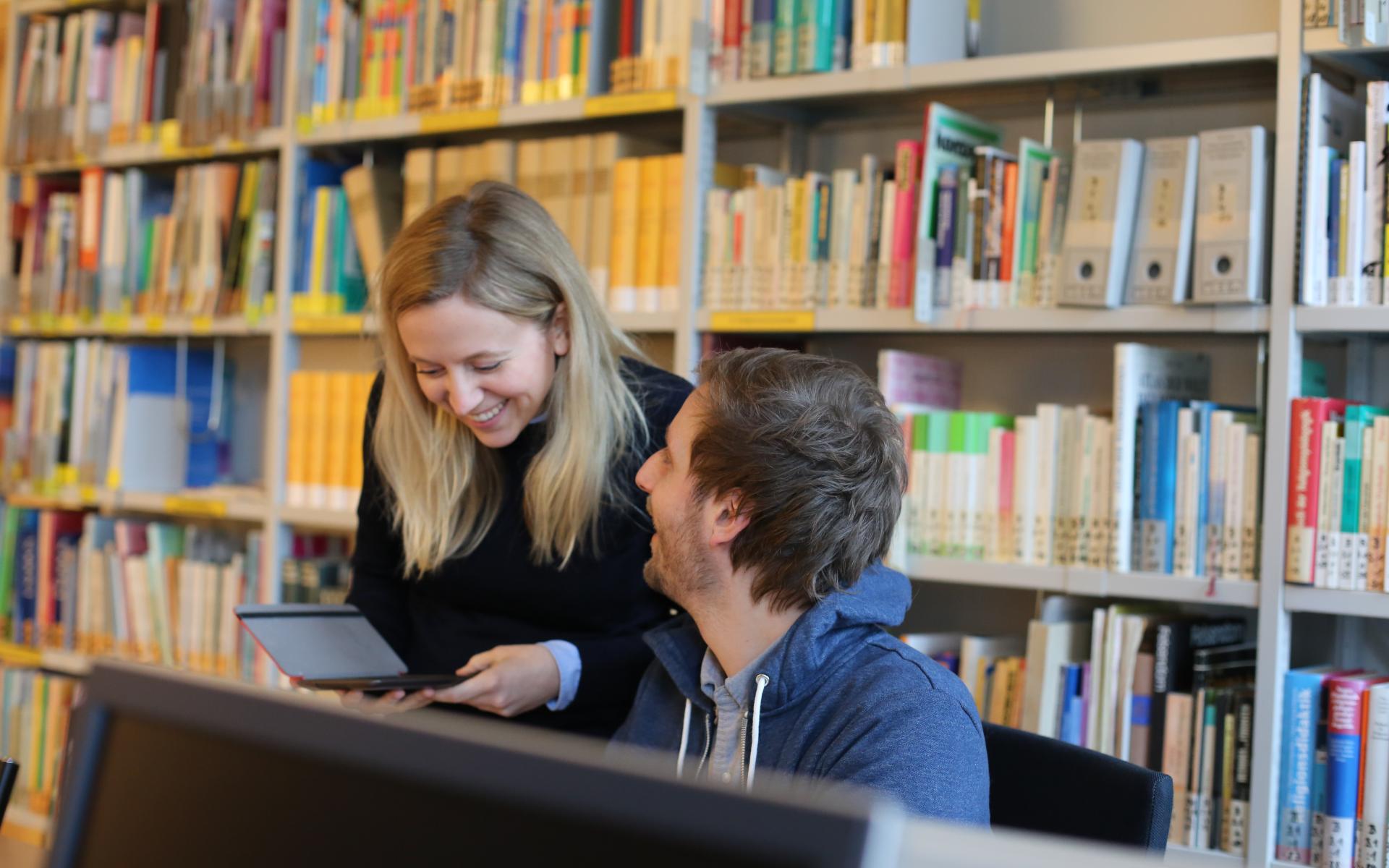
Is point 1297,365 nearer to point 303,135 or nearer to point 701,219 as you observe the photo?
point 701,219

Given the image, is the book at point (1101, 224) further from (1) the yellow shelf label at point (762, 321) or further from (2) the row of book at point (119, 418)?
(2) the row of book at point (119, 418)

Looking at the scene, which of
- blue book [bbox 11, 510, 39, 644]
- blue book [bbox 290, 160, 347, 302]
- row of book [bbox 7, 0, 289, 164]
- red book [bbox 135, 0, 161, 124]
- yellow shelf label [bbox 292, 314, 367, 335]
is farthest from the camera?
blue book [bbox 11, 510, 39, 644]

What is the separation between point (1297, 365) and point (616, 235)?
128 cm

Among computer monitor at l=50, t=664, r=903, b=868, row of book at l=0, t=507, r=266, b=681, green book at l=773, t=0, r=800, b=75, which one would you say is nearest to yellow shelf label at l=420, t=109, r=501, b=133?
green book at l=773, t=0, r=800, b=75

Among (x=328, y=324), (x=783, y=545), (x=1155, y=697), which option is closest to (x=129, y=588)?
(x=328, y=324)

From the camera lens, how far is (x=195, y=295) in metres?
3.44

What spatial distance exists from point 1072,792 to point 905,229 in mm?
1246

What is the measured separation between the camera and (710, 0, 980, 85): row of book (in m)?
2.43

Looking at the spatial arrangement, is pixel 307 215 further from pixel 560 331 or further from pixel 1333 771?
pixel 1333 771

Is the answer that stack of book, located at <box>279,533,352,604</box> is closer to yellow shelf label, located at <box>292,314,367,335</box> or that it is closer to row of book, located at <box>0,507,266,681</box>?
row of book, located at <box>0,507,266,681</box>

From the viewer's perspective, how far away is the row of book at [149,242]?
3377 millimetres

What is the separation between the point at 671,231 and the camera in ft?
8.78

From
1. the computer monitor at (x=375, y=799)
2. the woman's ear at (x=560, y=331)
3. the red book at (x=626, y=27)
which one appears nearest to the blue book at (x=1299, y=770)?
the woman's ear at (x=560, y=331)

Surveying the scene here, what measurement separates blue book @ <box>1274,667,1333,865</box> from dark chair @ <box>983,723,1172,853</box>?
0.81 m
